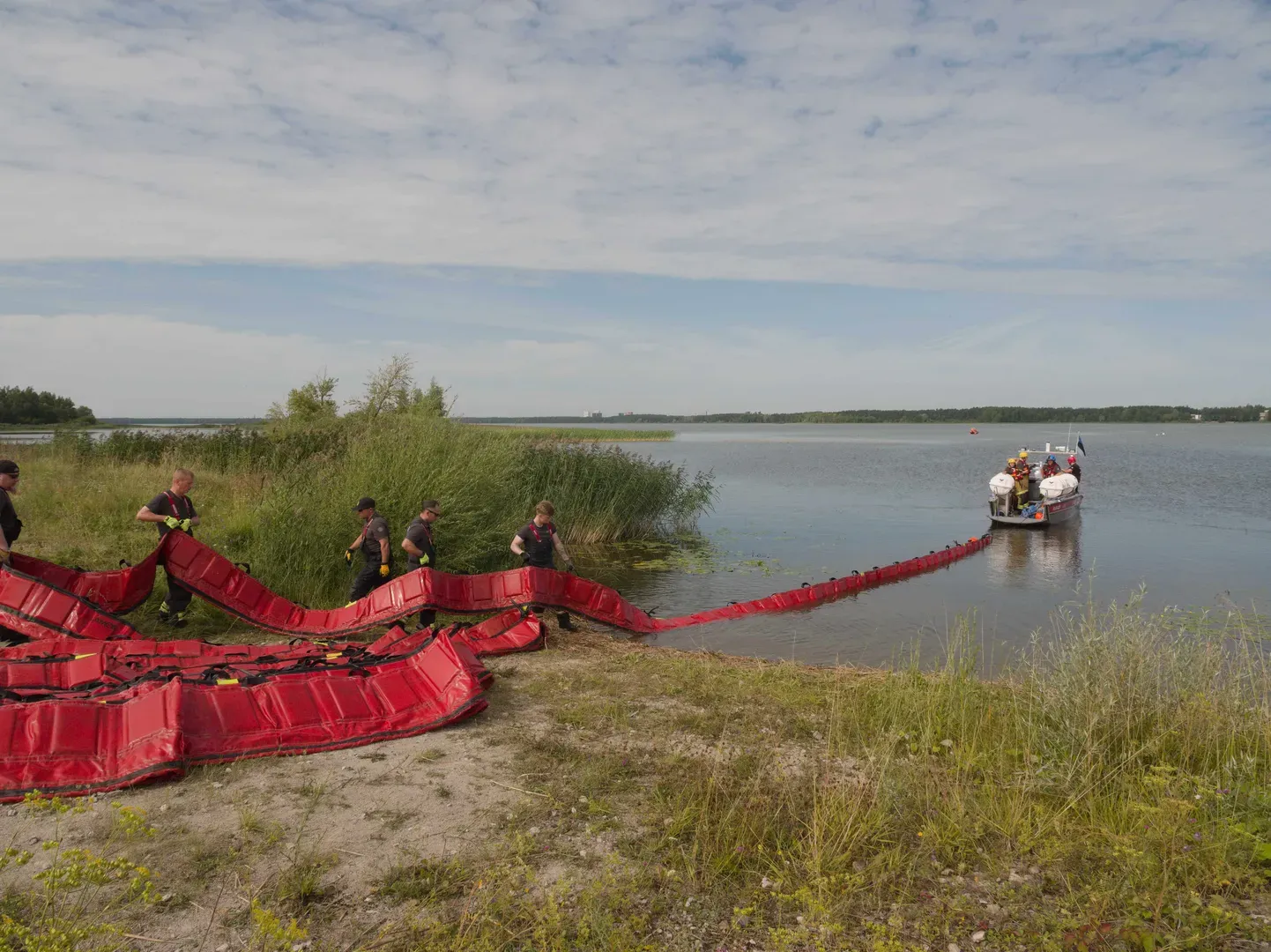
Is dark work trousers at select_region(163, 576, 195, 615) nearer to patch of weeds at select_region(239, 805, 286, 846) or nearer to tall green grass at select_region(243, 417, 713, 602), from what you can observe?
tall green grass at select_region(243, 417, 713, 602)

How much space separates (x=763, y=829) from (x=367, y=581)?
6.32 meters

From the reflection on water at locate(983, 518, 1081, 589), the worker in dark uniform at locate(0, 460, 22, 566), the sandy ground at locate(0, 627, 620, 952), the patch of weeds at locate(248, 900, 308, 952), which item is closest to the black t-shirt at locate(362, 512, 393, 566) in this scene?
the worker in dark uniform at locate(0, 460, 22, 566)

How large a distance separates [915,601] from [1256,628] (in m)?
4.55

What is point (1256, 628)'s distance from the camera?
11.2 m

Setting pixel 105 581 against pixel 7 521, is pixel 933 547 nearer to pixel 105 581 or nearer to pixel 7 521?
pixel 105 581

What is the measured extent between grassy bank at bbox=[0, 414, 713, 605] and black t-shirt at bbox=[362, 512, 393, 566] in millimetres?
1707

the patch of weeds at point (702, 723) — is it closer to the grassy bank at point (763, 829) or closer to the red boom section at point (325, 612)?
the grassy bank at point (763, 829)

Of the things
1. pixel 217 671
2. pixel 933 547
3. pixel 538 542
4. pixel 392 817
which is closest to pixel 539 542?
pixel 538 542

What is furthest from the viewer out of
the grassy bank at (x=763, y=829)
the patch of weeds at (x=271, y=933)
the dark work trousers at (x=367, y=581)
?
the dark work trousers at (x=367, y=581)

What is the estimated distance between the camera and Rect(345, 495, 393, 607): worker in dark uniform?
29.4 feet

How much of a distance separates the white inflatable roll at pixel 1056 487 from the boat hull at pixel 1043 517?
0.67 feet

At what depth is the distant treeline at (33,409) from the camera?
52812 millimetres

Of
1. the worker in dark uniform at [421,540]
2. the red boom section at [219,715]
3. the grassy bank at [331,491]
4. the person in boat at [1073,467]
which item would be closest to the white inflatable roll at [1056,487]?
the person in boat at [1073,467]

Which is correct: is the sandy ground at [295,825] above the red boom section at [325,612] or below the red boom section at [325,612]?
below
